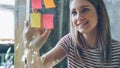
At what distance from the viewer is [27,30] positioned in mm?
1755

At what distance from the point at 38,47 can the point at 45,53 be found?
0.26ft

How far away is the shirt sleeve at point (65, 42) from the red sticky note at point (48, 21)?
122 mm

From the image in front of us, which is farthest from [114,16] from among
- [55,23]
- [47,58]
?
[47,58]

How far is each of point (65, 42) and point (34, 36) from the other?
0.27m

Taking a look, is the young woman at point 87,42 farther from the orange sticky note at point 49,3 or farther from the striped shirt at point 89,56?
the orange sticky note at point 49,3

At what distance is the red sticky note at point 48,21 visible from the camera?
1651mm

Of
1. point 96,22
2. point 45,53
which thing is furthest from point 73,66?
point 96,22

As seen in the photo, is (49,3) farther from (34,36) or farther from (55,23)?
(34,36)

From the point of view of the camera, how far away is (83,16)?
1509 mm

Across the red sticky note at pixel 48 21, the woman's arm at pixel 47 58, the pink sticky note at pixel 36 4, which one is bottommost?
the woman's arm at pixel 47 58

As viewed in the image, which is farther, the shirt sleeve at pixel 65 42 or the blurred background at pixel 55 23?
the shirt sleeve at pixel 65 42

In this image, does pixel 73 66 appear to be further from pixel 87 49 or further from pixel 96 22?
pixel 96 22

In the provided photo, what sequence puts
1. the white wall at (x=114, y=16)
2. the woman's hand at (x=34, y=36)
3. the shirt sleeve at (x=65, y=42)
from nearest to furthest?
the white wall at (x=114, y=16) < the shirt sleeve at (x=65, y=42) < the woman's hand at (x=34, y=36)

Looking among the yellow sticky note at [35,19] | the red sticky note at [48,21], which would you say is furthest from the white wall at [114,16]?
the yellow sticky note at [35,19]
